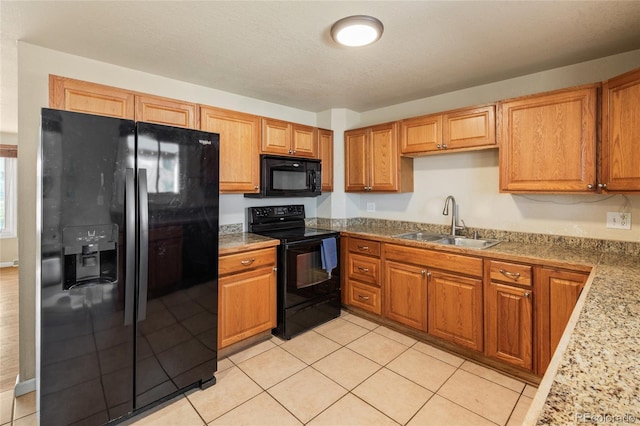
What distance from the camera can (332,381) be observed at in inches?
85.2

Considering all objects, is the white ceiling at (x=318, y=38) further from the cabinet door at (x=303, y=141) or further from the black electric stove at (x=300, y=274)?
the black electric stove at (x=300, y=274)

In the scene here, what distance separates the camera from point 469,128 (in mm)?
2623

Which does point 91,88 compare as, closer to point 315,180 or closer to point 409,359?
point 315,180

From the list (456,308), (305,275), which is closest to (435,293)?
(456,308)

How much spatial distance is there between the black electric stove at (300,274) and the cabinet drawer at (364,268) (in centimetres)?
15

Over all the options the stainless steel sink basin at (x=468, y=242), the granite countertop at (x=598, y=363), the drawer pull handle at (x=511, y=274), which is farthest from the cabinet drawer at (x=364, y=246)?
the granite countertop at (x=598, y=363)

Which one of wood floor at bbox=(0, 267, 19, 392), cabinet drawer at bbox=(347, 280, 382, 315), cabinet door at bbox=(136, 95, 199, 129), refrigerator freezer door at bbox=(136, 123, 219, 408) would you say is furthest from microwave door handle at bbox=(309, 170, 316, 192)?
wood floor at bbox=(0, 267, 19, 392)

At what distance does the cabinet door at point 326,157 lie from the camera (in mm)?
3473

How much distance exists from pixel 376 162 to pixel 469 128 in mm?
970

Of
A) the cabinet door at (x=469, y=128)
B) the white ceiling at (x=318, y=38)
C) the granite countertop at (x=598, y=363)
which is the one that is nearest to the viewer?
the granite countertop at (x=598, y=363)

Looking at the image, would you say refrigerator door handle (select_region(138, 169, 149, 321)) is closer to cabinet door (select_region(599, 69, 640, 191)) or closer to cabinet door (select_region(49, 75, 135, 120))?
cabinet door (select_region(49, 75, 135, 120))

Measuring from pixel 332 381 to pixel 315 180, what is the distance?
192 centimetres

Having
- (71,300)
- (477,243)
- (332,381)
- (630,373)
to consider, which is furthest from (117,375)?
(477,243)

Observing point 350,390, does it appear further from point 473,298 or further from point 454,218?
point 454,218
